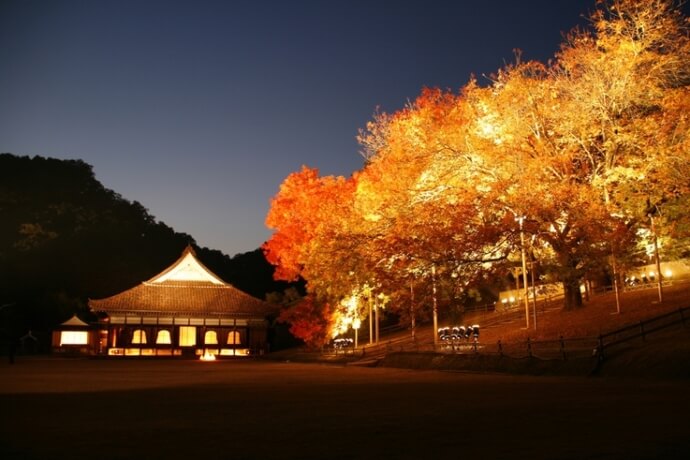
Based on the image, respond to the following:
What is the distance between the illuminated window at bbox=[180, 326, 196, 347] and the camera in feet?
156

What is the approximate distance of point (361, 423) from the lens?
27.0 ft

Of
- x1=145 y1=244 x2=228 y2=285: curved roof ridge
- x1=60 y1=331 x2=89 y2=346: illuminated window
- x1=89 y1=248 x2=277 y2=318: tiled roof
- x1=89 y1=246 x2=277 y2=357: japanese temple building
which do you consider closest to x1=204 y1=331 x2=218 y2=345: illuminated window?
x1=89 y1=246 x2=277 y2=357: japanese temple building

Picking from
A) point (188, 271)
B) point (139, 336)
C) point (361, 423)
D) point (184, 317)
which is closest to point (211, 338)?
point (184, 317)

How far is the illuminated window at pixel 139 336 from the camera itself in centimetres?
4600

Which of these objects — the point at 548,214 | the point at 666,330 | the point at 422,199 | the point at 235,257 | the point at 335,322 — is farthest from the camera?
the point at 235,257

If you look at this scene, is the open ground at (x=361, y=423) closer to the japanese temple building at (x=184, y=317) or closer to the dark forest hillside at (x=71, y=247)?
the japanese temple building at (x=184, y=317)

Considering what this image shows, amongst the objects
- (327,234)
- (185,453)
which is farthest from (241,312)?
(185,453)

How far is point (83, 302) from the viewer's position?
62.2 metres

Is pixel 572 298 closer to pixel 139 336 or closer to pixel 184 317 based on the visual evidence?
pixel 184 317

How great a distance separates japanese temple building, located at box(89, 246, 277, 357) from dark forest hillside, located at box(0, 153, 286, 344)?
1600cm

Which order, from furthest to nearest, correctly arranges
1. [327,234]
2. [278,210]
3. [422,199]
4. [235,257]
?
[235,257] < [278,210] < [327,234] < [422,199]

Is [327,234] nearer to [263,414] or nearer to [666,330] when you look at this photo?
[666,330]

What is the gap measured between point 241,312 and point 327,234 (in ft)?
72.8

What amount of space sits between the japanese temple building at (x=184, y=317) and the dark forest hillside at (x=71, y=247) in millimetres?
16001
